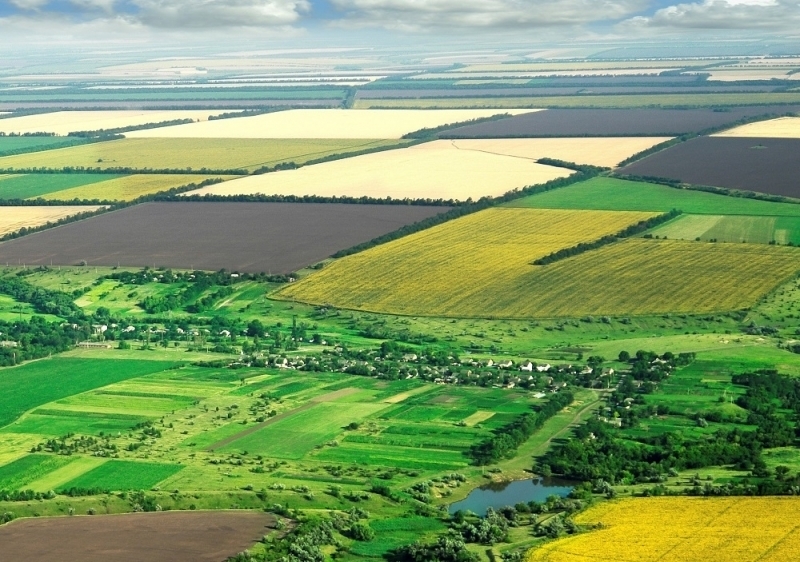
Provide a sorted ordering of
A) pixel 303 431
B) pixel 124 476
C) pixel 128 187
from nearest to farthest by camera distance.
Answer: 1. pixel 124 476
2. pixel 303 431
3. pixel 128 187

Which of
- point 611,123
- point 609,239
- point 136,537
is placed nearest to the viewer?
point 136,537

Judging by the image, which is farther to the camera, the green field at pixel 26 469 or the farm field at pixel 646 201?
the farm field at pixel 646 201

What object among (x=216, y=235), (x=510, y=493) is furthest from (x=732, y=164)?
(x=510, y=493)

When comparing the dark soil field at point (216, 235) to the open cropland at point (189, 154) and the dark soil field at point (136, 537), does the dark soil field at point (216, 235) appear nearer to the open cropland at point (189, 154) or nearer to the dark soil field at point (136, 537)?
the open cropland at point (189, 154)

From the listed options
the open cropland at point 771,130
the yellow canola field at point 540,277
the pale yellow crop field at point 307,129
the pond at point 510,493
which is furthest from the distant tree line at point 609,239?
the pale yellow crop field at point 307,129

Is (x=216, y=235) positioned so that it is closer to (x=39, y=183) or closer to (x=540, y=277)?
(x=540, y=277)

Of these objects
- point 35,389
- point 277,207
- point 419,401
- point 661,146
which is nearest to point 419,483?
point 419,401
